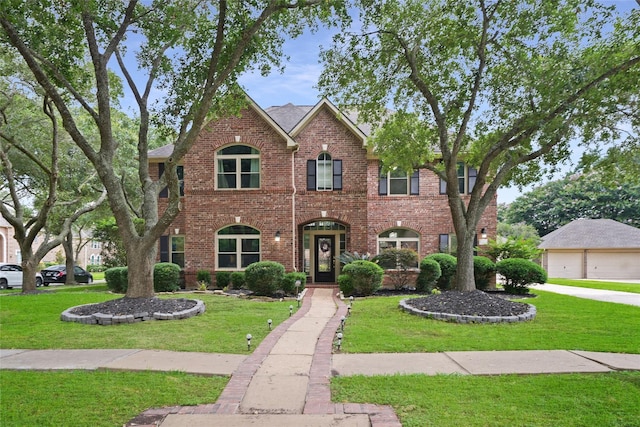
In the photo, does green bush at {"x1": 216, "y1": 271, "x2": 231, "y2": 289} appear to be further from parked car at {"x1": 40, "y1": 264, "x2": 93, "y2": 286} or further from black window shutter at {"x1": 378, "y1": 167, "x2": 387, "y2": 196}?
parked car at {"x1": 40, "y1": 264, "x2": 93, "y2": 286}

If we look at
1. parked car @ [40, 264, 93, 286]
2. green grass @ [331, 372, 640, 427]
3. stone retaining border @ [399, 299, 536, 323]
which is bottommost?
parked car @ [40, 264, 93, 286]

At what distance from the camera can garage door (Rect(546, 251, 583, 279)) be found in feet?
102

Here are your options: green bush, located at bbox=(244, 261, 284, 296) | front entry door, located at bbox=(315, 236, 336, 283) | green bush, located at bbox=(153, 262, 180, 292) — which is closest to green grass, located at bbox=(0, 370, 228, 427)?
green bush, located at bbox=(244, 261, 284, 296)

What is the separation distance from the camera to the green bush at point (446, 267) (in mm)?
16078

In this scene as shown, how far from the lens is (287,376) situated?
222 inches

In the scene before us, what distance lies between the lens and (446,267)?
52.9ft

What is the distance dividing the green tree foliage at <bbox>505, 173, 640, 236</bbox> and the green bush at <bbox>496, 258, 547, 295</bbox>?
30.5 meters

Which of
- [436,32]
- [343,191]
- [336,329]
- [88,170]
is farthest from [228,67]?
[88,170]

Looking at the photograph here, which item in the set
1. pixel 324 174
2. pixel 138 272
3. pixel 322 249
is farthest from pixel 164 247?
pixel 324 174

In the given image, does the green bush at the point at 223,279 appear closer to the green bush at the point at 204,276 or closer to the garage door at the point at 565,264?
the green bush at the point at 204,276

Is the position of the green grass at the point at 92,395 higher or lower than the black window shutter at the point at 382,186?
lower

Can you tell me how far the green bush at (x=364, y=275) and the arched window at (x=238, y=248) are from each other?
457 centimetres

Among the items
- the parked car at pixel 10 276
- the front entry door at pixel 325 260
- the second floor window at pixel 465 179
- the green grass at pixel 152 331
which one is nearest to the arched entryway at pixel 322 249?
the front entry door at pixel 325 260

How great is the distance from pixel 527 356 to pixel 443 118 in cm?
732
